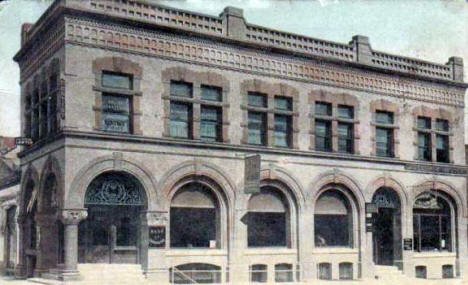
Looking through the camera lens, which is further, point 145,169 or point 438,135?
point 438,135

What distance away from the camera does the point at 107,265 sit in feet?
78.8

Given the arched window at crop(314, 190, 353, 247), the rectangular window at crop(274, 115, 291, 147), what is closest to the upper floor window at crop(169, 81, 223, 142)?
the rectangular window at crop(274, 115, 291, 147)

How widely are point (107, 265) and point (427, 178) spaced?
16777mm

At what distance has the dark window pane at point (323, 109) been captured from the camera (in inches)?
1172

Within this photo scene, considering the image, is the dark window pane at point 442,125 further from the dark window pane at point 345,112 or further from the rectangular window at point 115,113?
the rectangular window at point 115,113

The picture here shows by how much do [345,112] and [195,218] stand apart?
29.5ft

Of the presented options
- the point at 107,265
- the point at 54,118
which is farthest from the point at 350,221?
the point at 54,118

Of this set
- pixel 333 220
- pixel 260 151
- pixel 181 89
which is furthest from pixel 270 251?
pixel 181 89

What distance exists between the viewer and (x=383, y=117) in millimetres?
31734

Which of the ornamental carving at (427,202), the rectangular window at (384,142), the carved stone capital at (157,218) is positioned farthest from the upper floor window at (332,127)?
the carved stone capital at (157,218)

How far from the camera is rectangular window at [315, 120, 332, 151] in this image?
29.7 m

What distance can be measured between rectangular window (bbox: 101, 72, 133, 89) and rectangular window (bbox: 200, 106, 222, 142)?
3.33 metres

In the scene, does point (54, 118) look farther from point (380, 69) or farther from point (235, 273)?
point (380, 69)

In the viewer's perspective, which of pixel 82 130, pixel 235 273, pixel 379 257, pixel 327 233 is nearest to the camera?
pixel 82 130
